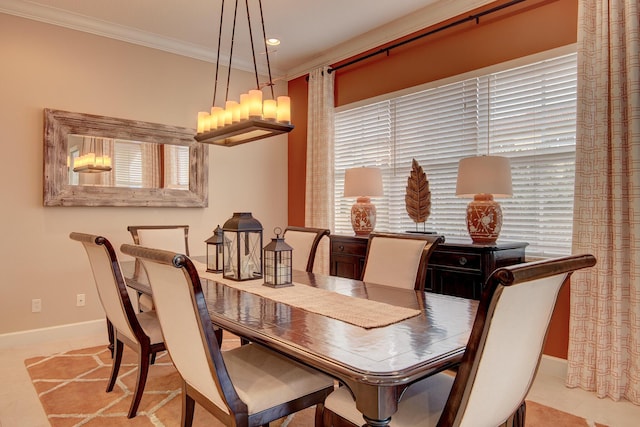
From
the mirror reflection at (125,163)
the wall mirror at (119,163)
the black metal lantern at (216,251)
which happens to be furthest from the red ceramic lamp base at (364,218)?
the mirror reflection at (125,163)

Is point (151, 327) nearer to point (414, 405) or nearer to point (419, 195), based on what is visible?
point (414, 405)

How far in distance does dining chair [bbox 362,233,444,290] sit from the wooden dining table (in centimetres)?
28

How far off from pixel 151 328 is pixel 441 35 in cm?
317

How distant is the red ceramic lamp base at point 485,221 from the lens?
2.86 m

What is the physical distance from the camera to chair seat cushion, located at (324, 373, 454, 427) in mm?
1354

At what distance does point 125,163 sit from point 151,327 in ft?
7.08

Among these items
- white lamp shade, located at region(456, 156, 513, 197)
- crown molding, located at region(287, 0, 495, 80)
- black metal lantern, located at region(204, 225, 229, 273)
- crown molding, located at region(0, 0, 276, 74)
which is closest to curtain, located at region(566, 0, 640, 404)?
white lamp shade, located at region(456, 156, 513, 197)

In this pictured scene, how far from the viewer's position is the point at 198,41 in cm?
427

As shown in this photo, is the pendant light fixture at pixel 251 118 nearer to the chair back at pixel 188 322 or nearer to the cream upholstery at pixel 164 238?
the cream upholstery at pixel 164 238

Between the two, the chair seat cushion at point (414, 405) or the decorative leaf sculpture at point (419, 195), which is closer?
the chair seat cushion at point (414, 405)

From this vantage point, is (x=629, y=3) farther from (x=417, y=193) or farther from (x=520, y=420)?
(x=520, y=420)

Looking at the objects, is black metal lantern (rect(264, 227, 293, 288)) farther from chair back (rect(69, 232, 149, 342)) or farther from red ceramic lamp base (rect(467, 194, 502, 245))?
red ceramic lamp base (rect(467, 194, 502, 245))

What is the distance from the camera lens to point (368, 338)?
1.39 m

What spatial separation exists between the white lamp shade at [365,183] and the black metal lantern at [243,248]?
1432mm
